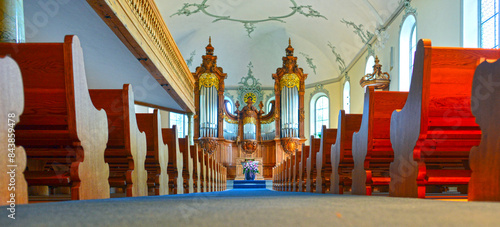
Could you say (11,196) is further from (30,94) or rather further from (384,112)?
(384,112)

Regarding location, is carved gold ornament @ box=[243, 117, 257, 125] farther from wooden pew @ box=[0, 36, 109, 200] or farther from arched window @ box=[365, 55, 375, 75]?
wooden pew @ box=[0, 36, 109, 200]

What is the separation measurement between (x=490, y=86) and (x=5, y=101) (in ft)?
6.56

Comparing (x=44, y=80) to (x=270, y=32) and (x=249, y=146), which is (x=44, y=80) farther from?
(x=270, y=32)

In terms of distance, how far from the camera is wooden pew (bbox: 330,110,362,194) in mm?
3309

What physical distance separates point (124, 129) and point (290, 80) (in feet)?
37.6

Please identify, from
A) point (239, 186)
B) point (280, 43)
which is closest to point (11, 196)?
point (239, 186)

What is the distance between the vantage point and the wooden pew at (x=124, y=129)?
110 inches

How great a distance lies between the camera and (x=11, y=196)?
1.58 meters

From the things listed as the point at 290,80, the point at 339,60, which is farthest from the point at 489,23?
the point at 339,60

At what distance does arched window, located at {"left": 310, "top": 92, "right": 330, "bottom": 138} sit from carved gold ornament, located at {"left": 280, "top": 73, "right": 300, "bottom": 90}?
226 cm

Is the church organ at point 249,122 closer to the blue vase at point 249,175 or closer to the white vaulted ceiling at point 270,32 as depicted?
the blue vase at point 249,175

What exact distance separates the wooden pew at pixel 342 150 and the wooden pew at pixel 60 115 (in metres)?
1.87

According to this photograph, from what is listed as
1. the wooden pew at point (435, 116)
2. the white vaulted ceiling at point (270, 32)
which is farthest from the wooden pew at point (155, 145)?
the white vaulted ceiling at point (270, 32)

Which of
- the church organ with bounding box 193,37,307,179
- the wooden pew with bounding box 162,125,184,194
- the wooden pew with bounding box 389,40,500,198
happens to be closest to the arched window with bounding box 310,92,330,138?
the church organ with bounding box 193,37,307,179
